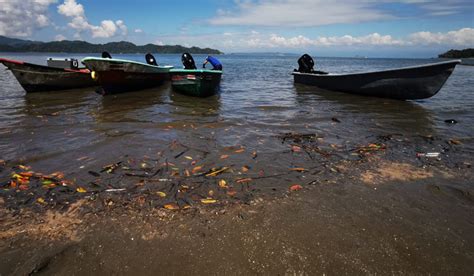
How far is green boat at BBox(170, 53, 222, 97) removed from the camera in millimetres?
13125

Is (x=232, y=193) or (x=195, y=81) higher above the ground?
(x=195, y=81)

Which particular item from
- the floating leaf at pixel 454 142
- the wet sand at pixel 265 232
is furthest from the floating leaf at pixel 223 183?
the floating leaf at pixel 454 142

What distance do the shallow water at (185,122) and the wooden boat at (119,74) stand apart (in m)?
0.55

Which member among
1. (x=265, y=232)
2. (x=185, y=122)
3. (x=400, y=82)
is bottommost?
(x=265, y=232)

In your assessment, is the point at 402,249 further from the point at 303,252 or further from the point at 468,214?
the point at 468,214

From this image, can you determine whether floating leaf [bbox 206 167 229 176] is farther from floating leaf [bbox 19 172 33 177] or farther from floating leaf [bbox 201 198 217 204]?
floating leaf [bbox 19 172 33 177]

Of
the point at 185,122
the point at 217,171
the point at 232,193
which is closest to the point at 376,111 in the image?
the point at 185,122

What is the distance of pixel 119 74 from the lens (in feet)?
44.9

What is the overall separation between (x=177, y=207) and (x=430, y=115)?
1047 centimetres

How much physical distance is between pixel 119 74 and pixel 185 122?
6.16m

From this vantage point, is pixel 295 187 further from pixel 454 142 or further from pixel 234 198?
pixel 454 142

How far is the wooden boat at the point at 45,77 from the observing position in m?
13.4

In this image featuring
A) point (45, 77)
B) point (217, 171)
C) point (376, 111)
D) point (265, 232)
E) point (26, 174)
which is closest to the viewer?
point (265, 232)

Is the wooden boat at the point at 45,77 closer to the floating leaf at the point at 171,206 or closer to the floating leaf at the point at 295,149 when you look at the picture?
the floating leaf at the point at 295,149
